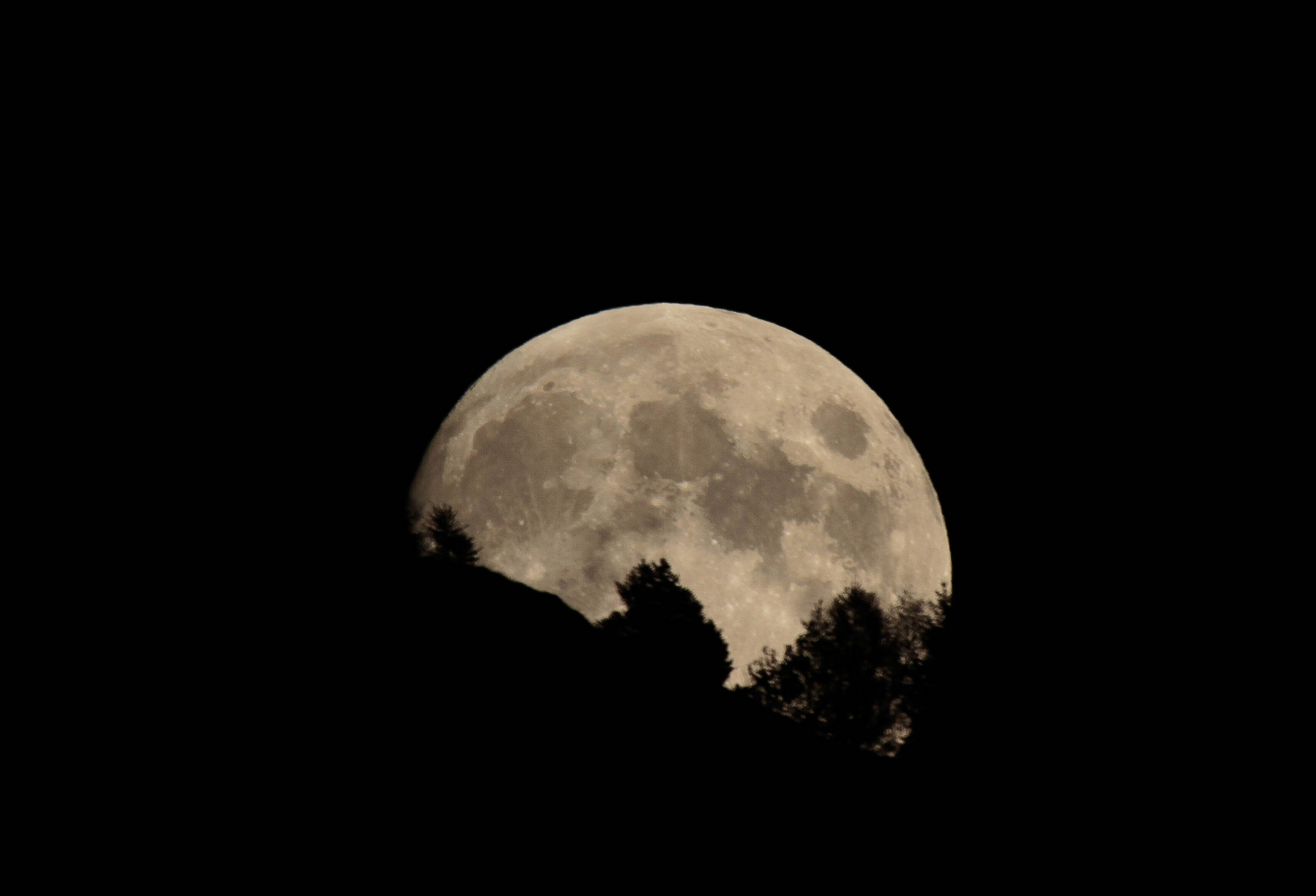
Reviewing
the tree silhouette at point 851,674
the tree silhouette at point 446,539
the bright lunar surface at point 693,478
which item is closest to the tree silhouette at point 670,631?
the bright lunar surface at point 693,478

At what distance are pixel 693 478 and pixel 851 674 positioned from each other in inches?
112

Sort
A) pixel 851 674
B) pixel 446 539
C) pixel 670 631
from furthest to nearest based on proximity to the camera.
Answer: pixel 446 539
pixel 851 674
pixel 670 631

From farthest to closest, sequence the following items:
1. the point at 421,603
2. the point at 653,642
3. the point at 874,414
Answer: the point at 874,414, the point at 421,603, the point at 653,642

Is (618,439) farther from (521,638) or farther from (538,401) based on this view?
(521,638)

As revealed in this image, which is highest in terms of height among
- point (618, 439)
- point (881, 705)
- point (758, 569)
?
point (618, 439)

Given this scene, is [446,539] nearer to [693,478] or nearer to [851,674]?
[693,478]

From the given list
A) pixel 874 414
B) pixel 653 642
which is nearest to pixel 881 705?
pixel 653 642

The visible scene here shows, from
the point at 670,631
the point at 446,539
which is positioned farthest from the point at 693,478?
the point at 446,539

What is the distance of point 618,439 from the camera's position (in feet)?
35.3

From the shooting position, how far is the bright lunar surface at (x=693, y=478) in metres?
10.3

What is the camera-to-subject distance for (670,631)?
9.94m

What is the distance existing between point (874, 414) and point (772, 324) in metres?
2.00

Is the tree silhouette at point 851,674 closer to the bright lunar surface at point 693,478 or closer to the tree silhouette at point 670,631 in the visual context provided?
the bright lunar surface at point 693,478

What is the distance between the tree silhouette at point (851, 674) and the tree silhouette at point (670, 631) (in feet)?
1.81
